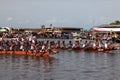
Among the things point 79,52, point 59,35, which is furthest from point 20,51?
point 59,35

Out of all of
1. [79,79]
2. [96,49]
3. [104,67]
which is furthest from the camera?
[96,49]

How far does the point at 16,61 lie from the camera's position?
118ft

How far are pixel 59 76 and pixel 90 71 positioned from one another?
3.42 meters

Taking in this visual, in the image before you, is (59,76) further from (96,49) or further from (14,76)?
(96,49)

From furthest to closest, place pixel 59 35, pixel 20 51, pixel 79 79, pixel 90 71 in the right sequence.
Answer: pixel 59 35
pixel 20 51
pixel 90 71
pixel 79 79

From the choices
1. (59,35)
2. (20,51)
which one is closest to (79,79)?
(20,51)

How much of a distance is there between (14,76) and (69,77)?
11.5 feet

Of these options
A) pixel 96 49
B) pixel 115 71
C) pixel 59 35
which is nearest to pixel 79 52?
pixel 96 49

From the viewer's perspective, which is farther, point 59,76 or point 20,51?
point 20,51

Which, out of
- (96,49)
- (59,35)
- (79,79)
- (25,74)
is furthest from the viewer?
(59,35)

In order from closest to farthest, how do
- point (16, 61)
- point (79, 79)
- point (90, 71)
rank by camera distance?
point (79, 79) → point (90, 71) → point (16, 61)

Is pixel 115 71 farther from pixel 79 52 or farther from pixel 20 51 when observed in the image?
pixel 79 52

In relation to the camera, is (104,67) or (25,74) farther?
(104,67)

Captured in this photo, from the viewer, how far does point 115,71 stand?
29422 mm
